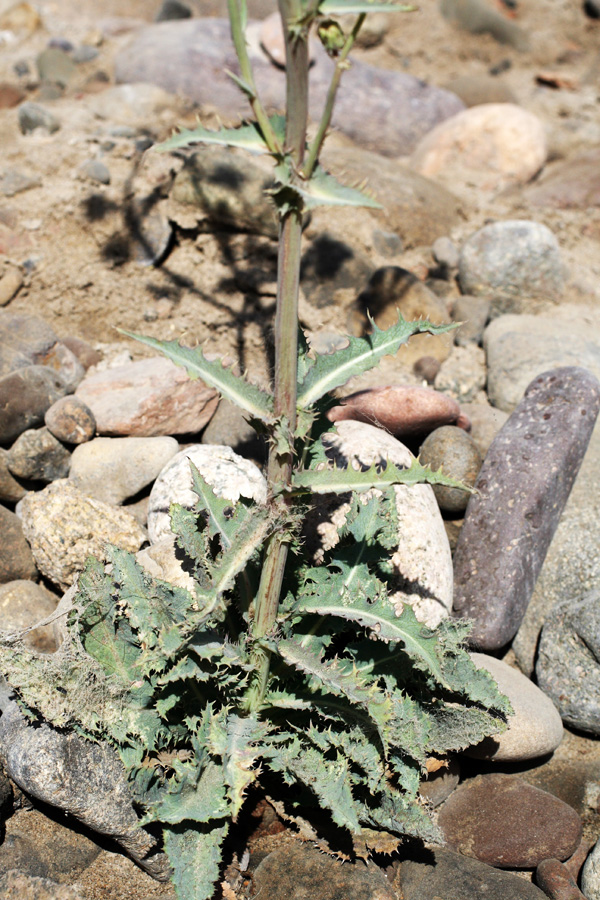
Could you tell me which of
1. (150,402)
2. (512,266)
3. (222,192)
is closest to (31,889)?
(150,402)

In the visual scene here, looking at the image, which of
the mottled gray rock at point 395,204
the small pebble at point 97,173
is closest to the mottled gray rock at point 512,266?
the mottled gray rock at point 395,204

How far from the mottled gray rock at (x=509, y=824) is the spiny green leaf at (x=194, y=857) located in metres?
1.09

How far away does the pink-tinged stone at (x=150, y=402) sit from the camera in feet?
12.8

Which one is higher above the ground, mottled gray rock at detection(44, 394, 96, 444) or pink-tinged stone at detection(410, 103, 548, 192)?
pink-tinged stone at detection(410, 103, 548, 192)

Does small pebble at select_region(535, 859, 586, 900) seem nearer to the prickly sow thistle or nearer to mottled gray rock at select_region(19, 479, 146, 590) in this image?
the prickly sow thistle

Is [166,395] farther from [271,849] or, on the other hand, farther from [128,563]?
[271,849]

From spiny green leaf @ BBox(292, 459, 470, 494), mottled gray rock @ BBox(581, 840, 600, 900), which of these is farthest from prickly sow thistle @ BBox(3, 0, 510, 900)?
mottled gray rock @ BBox(581, 840, 600, 900)

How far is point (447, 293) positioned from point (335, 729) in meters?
3.61

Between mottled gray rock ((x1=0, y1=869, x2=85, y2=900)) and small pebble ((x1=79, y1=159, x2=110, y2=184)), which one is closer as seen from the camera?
mottled gray rock ((x1=0, y1=869, x2=85, y2=900))

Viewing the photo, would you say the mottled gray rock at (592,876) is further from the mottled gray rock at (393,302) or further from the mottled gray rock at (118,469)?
the mottled gray rock at (393,302)

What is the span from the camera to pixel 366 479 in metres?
2.21

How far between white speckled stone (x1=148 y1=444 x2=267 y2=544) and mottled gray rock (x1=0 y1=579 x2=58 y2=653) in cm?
60

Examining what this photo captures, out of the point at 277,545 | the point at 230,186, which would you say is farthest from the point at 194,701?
Result: the point at 230,186

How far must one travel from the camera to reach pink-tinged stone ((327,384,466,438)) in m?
3.79
